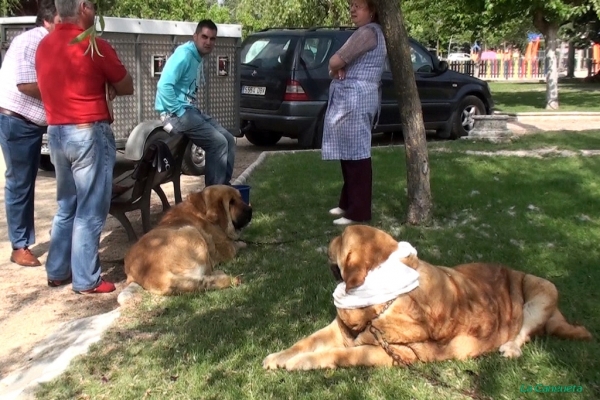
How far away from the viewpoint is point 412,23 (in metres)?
37.2

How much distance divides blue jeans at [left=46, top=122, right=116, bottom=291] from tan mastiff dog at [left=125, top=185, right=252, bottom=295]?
0.33m

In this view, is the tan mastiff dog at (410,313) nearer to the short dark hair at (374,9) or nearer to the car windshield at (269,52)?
the short dark hair at (374,9)

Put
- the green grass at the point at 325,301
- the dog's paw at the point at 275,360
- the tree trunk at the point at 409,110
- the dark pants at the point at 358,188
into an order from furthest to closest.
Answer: the dark pants at the point at 358,188 → the tree trunk at the point at 409,110 → the dog's paw at the point at 275,360 → the green grass at the point at 325,301

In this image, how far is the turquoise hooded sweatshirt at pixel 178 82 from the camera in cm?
739

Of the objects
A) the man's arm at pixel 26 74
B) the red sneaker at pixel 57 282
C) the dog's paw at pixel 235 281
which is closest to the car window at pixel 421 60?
the man's arm at pixel 26 74

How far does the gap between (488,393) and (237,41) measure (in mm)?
9103

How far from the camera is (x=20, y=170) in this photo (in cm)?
622

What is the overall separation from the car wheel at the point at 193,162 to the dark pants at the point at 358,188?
13.8 feet

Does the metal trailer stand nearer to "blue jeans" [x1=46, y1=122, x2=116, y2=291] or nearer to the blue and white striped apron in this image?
the blue and white striped apron

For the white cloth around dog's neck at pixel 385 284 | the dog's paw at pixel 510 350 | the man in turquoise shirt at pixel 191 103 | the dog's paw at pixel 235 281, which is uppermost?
the man in turquoise shirt at pixel 191 103

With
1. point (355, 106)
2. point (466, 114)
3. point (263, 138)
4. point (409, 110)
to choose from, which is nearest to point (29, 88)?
point (355, 106)

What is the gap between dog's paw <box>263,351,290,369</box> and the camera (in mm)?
3824

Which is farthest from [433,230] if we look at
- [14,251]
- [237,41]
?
[237,41]

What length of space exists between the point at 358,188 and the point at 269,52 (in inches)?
246
